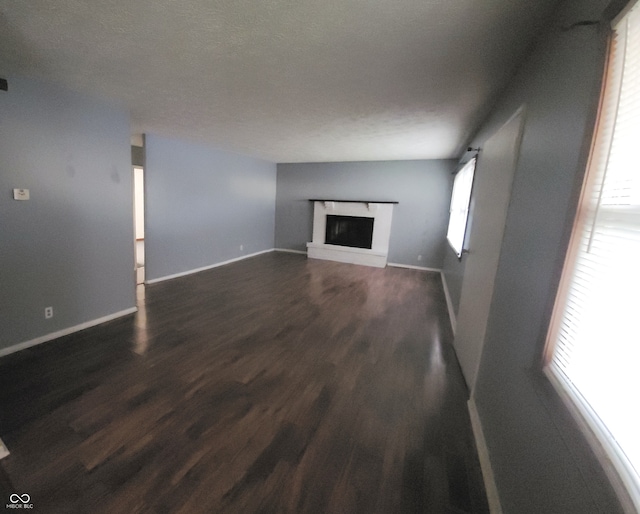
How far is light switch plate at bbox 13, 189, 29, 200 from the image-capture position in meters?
2.25

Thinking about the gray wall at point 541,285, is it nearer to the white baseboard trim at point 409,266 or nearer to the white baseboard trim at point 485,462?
the white baseboard trim at point 485,462

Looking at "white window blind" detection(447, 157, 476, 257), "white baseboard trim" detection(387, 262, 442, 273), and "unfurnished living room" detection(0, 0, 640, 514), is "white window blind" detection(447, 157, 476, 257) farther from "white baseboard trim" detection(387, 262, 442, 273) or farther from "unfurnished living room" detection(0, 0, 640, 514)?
"white baseboard trim" detection(387, 262, 442, 273)

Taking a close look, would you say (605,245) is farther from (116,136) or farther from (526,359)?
(116,136)

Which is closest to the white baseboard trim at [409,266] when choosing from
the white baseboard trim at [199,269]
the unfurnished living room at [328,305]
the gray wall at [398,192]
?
the gray wall at [398,192]

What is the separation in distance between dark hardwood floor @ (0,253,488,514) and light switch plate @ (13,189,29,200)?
1.40 m

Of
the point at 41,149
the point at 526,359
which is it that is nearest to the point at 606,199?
the point at 526,359

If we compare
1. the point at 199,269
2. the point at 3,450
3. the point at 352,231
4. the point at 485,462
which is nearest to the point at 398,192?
the point at 352,231

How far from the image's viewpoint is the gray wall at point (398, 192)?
19.0 ft

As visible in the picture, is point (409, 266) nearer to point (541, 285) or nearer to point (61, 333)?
point (541, 285)

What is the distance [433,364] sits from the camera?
245 centimetres

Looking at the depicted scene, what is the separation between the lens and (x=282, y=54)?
174 cm

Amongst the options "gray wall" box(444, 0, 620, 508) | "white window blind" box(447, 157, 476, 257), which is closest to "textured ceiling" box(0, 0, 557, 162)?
"gray wall" box(444, 0, 620, 508)

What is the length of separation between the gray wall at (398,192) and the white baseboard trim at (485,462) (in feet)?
15.0

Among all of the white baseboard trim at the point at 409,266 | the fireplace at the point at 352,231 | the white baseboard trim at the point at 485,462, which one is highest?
the fireplace at the point at 352,231
